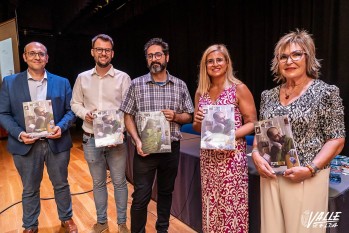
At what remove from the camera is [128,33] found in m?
7.65

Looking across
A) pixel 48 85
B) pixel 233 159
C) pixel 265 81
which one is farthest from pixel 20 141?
pixel 265 81

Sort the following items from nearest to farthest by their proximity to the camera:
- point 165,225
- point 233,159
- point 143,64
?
point 233,159 → point 165,225 → point 143,64

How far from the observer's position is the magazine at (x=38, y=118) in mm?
2010

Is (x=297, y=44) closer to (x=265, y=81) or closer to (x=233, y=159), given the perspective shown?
(x=233, y=159)

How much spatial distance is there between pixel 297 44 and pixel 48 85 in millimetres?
1868

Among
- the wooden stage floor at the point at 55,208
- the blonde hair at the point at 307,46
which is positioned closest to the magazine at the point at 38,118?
the wooden stage floor at the point at 55,208

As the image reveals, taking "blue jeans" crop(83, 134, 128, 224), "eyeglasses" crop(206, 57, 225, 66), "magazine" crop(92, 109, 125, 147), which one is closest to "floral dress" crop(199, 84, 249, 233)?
"eyeglasses" crop(206, 57, 225, 66)

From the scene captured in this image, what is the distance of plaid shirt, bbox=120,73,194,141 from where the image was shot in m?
1.85

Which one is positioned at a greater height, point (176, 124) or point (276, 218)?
point (176, 124)

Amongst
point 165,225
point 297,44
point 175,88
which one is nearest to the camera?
point 297,44

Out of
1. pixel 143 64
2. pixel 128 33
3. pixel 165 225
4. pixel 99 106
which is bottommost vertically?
pixel 165 225

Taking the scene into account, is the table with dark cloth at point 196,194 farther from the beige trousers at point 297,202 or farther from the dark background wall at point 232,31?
the dark background wall at point 232,31

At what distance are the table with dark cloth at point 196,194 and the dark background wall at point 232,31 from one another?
1.07 m

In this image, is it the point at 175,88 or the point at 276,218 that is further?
the point at 175,88
